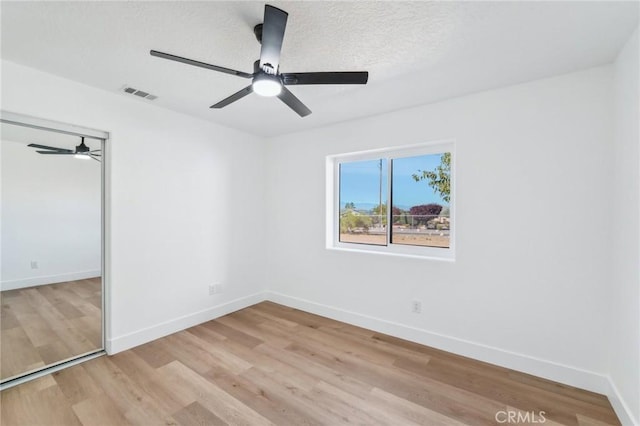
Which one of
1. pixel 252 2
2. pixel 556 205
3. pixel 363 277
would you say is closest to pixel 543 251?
pixel 556 205

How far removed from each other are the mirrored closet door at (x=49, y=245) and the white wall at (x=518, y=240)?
104 inches

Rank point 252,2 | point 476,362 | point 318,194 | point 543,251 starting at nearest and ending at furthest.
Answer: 1. point 252,2
2. point 543,251
3. point 476,362
4. point 318,194

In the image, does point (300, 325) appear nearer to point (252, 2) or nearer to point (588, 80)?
point (252, 2)

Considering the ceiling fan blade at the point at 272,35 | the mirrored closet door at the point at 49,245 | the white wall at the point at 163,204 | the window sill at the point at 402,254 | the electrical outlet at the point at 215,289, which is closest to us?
the ceiling fan blade at the point at 272,35

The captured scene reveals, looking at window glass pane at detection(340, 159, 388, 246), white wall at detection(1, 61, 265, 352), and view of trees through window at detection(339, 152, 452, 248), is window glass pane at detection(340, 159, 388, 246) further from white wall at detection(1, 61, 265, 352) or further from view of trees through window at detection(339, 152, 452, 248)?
white wall at detection(1, 61, 265, 352)

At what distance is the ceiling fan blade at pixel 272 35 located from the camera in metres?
1.27

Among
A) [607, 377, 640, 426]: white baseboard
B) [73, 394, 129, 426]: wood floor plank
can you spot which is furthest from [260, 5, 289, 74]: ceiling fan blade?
[607, 377, 640, 426]: white baseboard

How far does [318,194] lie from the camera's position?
3512 mm

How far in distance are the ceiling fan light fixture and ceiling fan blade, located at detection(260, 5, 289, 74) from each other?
0.12ft

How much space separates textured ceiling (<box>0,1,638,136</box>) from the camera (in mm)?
1443

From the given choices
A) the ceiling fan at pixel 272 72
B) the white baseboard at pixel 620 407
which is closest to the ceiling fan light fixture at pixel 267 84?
the ceiling fan at pixel 272 72

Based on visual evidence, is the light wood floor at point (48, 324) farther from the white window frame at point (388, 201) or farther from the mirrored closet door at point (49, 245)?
the white window frame at point (388, 201)

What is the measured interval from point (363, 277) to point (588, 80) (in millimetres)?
2510

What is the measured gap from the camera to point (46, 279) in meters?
2.51
